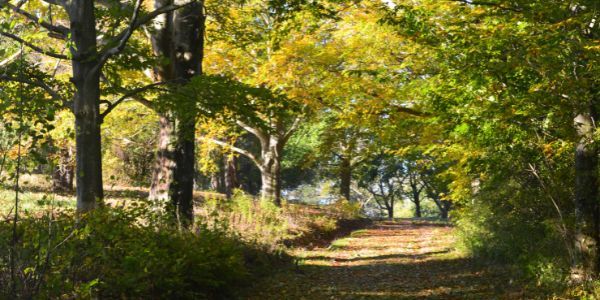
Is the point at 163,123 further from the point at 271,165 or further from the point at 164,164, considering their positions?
the point at 271,165

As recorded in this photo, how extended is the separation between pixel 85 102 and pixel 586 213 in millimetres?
8742

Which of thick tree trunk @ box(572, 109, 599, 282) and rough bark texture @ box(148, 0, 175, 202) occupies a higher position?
rough bark texture @ box(148, 0, 175, 202)

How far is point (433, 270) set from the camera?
13.4 m

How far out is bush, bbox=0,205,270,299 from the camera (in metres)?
5.22

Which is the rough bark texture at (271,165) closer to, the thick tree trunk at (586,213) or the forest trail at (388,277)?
the forest trail at (388,277)

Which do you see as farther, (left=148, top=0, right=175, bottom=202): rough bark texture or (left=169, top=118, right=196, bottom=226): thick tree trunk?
(left=148, top=0, right=175, bottom=202): rough bark texture

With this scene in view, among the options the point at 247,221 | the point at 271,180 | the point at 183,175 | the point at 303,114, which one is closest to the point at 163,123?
the point at 183,175

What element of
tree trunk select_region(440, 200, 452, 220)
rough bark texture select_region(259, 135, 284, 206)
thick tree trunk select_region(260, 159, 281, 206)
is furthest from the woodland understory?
tree trunk select_region(440, 200, 452, 220)

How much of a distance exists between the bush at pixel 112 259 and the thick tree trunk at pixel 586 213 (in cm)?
595

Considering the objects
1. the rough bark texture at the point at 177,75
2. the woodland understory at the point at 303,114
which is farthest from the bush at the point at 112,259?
the rough bark texture at the point at 177,75

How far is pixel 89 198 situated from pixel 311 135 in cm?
2659

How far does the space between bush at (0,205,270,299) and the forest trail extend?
1.34 metres

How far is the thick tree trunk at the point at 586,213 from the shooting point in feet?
30.4

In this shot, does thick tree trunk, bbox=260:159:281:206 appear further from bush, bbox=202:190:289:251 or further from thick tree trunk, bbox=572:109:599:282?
thick tree trunk, bbox=572:109:599:282
